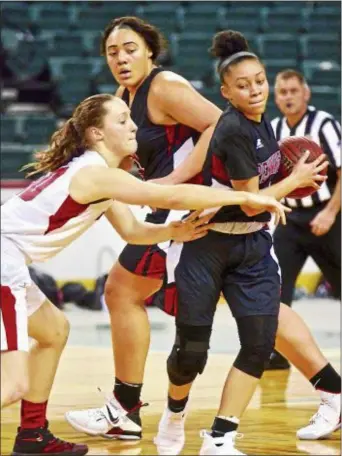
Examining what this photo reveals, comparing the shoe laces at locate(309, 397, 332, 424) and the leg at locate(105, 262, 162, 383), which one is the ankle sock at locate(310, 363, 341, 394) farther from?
the leg at locate(105, 262, 162, 383)

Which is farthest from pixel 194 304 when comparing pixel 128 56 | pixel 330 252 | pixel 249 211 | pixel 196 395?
pixel 330 252

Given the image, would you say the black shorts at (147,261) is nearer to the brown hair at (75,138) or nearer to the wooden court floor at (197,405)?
the wooden court floor at (197,405)

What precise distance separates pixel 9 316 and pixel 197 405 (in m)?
2.20

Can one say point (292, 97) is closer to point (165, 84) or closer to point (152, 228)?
point (165, 84)

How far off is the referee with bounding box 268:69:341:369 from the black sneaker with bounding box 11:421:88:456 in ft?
9.52

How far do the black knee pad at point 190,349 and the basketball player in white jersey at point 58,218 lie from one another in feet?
1.22

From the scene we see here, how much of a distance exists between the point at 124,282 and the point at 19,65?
9328 millimetres

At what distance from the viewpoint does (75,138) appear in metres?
4.70

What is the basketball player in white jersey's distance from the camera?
4.36 m

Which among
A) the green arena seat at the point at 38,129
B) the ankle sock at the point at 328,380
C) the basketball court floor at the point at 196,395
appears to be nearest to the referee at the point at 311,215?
the basketball court floor at the point at 196,395

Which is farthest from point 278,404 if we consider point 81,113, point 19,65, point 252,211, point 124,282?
point 19,65

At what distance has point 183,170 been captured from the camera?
5.20m

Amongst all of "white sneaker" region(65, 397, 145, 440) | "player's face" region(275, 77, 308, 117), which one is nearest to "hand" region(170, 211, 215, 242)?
"white sneaker" region(65, 397, 145, 440)

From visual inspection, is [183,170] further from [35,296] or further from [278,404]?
[278,404]
